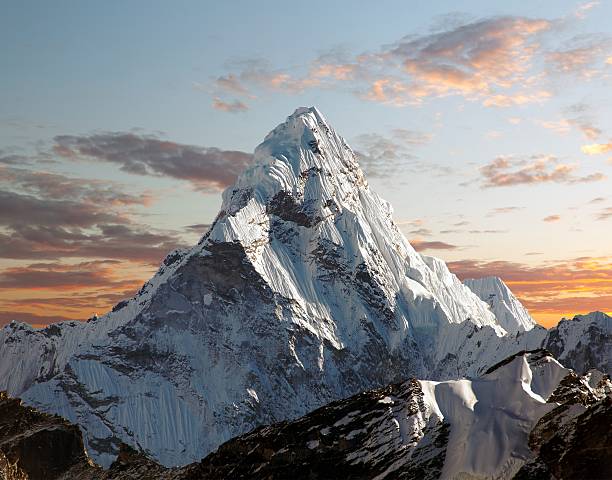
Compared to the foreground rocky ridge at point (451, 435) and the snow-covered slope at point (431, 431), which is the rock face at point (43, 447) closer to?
the foreground rocky ridge at point (451, 435)

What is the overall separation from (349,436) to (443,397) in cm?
1230

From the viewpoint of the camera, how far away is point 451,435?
11544cm

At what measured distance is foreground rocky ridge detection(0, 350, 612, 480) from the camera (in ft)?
333

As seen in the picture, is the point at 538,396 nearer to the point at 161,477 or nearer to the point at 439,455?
the point at 439,455

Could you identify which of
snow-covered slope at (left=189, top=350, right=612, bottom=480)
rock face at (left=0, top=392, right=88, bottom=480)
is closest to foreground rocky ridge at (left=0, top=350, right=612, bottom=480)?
snow-covered slope at (left=189, top=350, right=612, bottom=480)

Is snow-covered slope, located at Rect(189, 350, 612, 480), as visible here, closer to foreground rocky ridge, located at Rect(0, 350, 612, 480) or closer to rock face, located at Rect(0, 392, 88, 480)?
foreground rocky ridge, located at Rect(0, 350, 612, 480)

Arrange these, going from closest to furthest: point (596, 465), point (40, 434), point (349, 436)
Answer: point (596, 465) → point (349, 436) → point (40, 434)

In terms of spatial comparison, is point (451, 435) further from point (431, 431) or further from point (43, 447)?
point (43, 447)

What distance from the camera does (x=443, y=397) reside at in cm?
12394

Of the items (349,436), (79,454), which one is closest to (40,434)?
(79,454)

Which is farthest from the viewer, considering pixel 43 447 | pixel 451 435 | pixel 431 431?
pixel 43 447

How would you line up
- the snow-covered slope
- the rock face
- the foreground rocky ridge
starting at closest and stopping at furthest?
the foreground rocky ridge < the snow-covered slope < the rock face

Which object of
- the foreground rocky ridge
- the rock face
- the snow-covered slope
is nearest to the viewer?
the foreground rocky ridge

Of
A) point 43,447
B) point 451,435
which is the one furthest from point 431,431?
point 43,447
